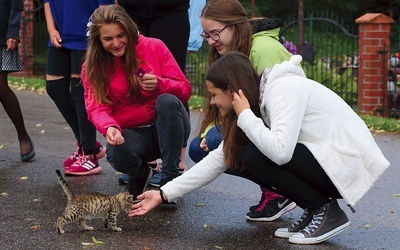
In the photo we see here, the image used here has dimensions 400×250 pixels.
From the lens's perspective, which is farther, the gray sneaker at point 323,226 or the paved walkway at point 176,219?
the paved walkway at point 176,219

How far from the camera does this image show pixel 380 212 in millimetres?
6109

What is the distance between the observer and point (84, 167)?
291 inches

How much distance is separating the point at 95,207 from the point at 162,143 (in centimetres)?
80

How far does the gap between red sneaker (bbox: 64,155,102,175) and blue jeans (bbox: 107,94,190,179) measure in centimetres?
132

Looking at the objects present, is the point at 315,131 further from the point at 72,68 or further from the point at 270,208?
the point at 72,68

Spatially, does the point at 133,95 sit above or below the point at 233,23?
below

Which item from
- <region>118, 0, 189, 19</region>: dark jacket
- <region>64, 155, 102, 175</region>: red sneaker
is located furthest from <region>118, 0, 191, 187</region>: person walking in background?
<region>64, 155, 102, 175</region>: red sneaker

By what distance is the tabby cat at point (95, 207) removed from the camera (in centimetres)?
543

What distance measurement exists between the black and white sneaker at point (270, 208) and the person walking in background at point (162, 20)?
1072 mm

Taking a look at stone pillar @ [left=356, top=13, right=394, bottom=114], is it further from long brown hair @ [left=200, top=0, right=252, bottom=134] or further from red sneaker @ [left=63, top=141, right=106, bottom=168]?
long brown hair @ [left=200, top=0, right=252, bottom=134]

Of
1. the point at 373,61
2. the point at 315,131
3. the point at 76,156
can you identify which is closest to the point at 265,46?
the point at 315,131

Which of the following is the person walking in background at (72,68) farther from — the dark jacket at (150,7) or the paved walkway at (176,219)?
the dark jacket at (150,7)

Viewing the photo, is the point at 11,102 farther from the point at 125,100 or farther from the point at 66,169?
the point at 125,100

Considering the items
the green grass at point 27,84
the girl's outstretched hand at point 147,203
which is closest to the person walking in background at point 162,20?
the girl's outstretched hand at point 147,203
